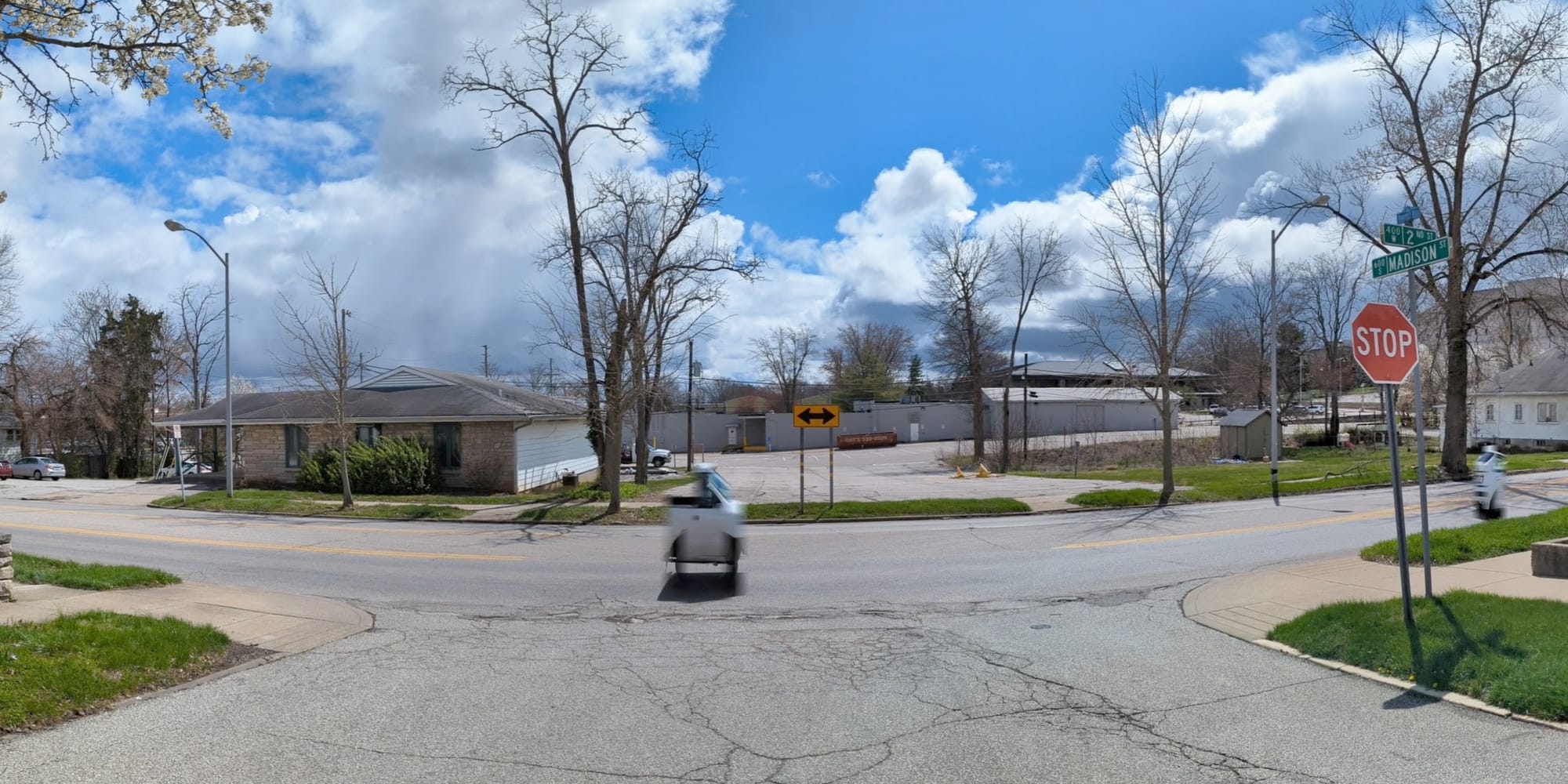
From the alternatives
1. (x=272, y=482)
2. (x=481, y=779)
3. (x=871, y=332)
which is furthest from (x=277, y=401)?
(x=871, y=332)

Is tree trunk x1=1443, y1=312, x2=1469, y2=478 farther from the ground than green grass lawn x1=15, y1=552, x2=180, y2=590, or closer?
farther from the ground

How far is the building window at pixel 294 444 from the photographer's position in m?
34.7

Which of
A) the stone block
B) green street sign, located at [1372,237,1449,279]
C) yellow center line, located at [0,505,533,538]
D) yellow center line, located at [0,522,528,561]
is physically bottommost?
yellow center line, located at [0,505,533,538]

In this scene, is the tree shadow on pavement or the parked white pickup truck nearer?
the tree shadow on pavement

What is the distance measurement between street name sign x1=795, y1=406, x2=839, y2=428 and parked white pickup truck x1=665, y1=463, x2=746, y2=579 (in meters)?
8.10

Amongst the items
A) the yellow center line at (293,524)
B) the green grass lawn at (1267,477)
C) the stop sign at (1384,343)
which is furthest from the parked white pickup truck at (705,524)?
the green grass lawn at (1267,477)

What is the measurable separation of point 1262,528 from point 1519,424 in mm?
46812

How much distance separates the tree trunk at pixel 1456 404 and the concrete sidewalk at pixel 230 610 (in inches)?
1231

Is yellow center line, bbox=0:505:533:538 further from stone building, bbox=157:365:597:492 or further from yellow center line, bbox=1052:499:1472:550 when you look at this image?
yellow center line, bbox=1052:499:1472:550

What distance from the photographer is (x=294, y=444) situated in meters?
34.9

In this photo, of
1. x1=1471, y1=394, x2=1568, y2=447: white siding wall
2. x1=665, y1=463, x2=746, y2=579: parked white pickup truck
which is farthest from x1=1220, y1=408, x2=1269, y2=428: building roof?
x1=665, y1=463, x2=746, y2=579: parked white pickup truck

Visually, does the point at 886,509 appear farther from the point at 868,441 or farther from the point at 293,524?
the point at 868,441

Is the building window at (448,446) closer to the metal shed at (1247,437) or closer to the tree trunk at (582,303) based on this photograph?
the tree trunk at (582,303)

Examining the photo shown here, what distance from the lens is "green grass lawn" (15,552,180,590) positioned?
37.4ft
